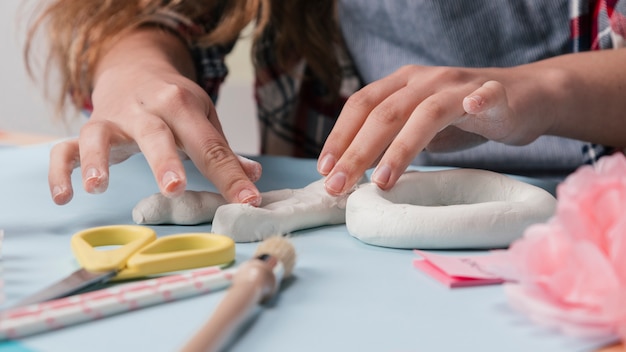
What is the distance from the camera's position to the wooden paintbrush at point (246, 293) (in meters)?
0.32

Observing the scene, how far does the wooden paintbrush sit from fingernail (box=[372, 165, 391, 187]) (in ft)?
0.43

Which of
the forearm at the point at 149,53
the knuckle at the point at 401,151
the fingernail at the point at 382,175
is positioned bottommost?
the fingernail at the point at 382,175

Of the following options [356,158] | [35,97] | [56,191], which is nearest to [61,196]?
[56,191]

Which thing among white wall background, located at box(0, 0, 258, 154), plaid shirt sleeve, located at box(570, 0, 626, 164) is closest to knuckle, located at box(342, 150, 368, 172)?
plaid shirt sleeve, located at box(570, 0, 626, 164)

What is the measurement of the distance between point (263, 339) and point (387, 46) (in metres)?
0.71

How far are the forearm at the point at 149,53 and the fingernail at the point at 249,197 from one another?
0.26 meters

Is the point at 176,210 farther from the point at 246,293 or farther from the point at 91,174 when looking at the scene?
the point at 246,293

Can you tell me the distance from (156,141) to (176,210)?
0.06m

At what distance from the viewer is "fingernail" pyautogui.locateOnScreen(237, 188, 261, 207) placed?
0.56 m

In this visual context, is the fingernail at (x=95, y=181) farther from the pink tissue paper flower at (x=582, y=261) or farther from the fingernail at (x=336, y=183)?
the pink tissue paper flower at (x=582, y=261)

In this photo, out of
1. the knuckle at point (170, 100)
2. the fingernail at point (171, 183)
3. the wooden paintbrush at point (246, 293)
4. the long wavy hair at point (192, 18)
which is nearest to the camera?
the wooden paintbrush at point (246, 293)

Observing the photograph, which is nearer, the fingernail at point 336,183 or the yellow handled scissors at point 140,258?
the yellow handled scissors at point 140,258

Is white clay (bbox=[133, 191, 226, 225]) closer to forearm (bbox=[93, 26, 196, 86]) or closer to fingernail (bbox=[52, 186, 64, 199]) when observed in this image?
fingernail (bbox=[52, 186, 64, 199])

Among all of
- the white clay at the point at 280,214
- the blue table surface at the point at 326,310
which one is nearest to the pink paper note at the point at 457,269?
the blue table surface at the point at 326,310
